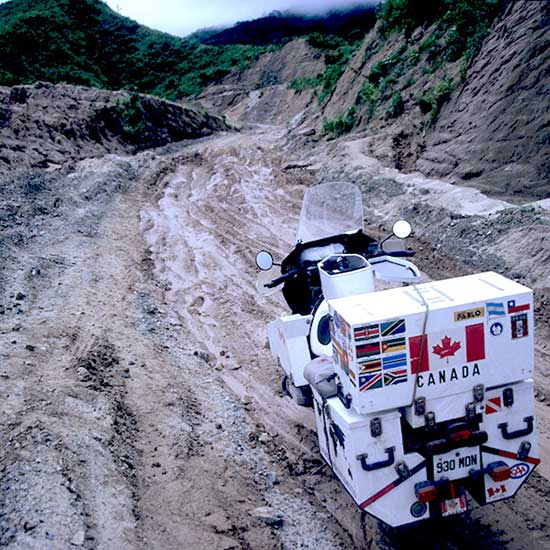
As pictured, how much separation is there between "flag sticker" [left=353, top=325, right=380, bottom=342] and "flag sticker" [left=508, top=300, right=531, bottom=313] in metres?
0.78

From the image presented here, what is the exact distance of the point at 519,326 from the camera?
10.9ft

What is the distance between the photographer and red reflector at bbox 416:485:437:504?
3.44 metres

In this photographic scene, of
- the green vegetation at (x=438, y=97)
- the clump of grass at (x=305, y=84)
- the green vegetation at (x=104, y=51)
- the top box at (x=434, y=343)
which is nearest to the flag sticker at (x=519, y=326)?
the top box at (x=434, y=343)

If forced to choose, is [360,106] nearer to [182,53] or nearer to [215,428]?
[215,428]

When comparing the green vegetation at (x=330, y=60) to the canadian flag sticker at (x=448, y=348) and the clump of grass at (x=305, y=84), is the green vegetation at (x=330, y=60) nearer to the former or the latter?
the clump of grass at (x=305, y=84)

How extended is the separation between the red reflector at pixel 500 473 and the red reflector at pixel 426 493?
386 mm

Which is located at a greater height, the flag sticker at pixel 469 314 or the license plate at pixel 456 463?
the flag sticker at pixel 469 314

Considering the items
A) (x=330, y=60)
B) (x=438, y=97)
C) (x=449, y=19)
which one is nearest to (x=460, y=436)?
(x=438, y=97)

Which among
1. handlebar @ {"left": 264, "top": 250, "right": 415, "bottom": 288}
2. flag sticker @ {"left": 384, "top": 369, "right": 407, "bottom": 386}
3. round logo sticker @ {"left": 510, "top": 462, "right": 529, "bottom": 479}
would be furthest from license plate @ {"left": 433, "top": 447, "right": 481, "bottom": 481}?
handlebar @ {"left": 264, "top": 250, "right": 415, "bottom": 288}

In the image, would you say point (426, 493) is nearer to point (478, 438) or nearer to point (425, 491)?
point (425, 491)

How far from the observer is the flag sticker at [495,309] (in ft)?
10.7

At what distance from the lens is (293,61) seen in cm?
5003

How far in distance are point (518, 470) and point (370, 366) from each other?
1289 mm

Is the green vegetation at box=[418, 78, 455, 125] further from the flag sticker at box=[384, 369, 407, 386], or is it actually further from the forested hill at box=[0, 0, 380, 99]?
the forested hill at box=[0, 0, 380, 99]
